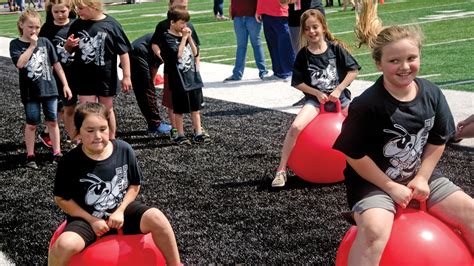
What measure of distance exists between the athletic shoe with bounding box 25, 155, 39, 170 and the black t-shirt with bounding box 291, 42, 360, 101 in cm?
287

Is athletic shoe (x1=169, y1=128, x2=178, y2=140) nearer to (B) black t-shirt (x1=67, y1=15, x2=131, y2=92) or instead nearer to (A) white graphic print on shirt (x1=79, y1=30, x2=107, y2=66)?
(B) black t-shirt (x1=67, y1=15, x2=131, y2=92)

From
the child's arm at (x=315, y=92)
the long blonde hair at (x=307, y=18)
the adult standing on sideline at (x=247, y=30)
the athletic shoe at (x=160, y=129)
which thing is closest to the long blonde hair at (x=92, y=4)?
the athletic shoe at (x=160, y=129)

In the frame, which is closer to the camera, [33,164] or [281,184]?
[281,184]

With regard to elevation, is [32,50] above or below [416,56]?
below

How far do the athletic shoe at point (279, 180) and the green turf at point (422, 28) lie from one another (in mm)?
3386

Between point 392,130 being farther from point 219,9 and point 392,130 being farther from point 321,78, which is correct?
point 219,9

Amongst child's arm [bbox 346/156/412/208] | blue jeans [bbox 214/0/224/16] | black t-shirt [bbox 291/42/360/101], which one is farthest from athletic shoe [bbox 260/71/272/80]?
blue jeans [bbox 214/0/224/16]

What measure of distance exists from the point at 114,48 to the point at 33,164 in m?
1.44

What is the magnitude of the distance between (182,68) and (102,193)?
406 cm

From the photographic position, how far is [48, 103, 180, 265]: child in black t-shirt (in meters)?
4.42

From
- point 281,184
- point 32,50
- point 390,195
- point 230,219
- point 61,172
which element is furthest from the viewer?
point 32,50

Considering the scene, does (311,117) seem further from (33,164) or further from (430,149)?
(33,164)

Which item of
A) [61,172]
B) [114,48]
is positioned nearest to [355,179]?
[61,172]

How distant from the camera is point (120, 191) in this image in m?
4.64
